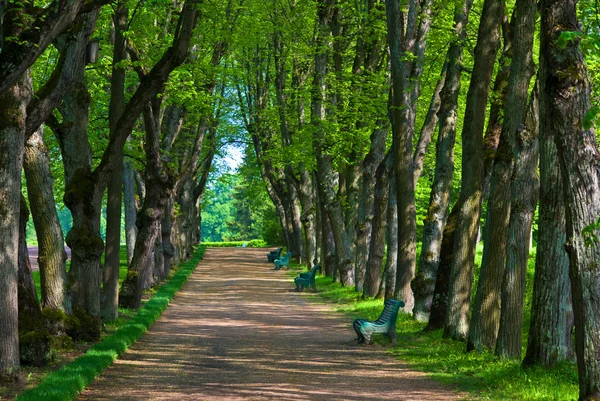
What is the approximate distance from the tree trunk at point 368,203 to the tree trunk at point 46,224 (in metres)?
12.2

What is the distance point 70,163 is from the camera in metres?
17.6

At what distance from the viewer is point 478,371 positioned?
1338cm

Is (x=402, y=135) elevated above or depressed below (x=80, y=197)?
above

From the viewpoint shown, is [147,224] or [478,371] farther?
[147,224]

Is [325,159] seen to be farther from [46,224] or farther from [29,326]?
[29,326]

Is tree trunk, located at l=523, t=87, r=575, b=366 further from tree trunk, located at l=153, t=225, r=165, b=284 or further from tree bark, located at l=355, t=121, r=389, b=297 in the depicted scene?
tree trunk, located at l=153, t=225, r=165, b=284

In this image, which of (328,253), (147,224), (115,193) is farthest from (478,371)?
(328,253)

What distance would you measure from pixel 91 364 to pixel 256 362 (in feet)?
9.24

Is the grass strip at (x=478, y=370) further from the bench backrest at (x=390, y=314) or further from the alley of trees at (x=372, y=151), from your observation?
the bench backrest at (x=390, y=314)

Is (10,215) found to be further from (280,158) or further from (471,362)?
(280,158)

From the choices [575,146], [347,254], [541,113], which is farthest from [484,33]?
[347,254]

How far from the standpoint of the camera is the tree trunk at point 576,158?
8.95 m

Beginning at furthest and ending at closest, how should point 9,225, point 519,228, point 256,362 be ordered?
point 256,362
point 519,228
point 9,225

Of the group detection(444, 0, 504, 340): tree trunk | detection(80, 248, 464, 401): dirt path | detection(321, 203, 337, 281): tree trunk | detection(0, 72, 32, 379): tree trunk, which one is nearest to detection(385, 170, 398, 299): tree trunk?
detection(80, 248, 464, 401): dirt path
